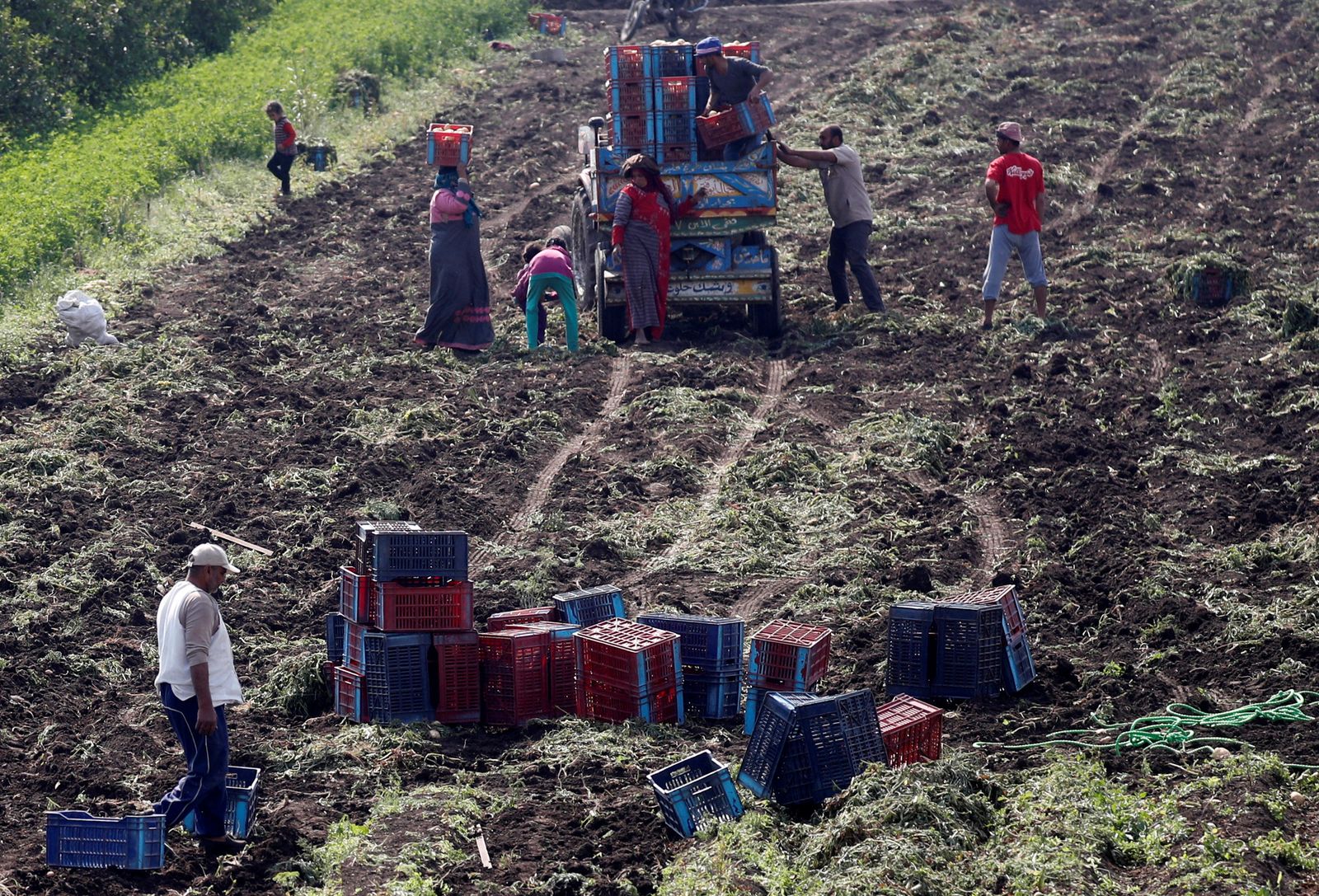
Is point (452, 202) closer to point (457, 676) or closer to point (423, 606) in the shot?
point (423, 606)

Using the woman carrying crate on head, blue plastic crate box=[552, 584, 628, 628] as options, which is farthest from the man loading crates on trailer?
blue plastic crate box=[552, 584, 628, 628]

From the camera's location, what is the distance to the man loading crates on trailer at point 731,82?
50.5 feet

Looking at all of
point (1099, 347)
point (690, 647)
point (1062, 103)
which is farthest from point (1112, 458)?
point (1062, 103)

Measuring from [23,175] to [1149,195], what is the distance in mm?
14712

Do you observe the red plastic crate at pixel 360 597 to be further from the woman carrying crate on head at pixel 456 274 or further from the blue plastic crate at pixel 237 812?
the woman carrying crate on head at pixel 456 274

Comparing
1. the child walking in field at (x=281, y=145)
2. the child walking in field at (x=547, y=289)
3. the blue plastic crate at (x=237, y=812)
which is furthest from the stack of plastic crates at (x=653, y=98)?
the blue plastic crate at (x=237, y=812)

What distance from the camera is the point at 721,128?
15.4 meters

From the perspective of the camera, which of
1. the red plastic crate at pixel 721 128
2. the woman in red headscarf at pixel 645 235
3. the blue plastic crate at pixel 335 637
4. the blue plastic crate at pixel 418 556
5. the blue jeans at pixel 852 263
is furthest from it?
the blue jeans at pixel 852 263

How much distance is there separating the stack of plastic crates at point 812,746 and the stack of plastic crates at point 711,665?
3.82 ft

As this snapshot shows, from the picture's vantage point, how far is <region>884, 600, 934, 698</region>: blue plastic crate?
28.0 ft

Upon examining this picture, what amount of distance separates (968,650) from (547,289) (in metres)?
7.58

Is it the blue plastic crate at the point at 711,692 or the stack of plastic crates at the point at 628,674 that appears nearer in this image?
the stack of plastic crates at the point at 628,674

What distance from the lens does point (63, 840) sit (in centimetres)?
679

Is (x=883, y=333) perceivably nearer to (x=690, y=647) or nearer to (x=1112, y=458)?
(x=1112, y=458)
